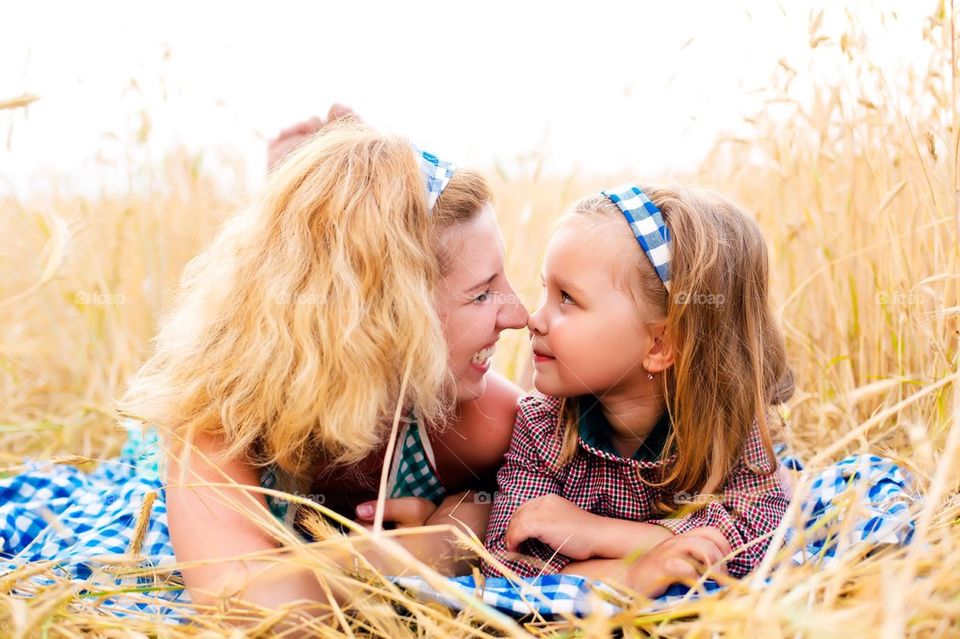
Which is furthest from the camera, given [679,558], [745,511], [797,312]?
[797,312]

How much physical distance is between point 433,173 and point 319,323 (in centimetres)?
36

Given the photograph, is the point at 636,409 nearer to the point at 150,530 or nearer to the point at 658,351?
the point at 658,351

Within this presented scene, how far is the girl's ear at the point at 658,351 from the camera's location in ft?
5.40

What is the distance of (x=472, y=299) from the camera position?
158cm

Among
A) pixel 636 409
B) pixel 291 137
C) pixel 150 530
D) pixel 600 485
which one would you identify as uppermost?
pixel 291 137

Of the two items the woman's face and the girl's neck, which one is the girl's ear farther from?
the woman's face

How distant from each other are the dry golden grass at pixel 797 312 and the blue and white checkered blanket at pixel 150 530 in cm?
5

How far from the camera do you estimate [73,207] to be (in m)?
2.87

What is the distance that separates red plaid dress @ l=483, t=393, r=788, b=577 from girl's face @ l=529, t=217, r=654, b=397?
132 mm

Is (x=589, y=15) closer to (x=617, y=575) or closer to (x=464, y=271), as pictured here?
(x=464, y=271)

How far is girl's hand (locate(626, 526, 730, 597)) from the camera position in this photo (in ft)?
4.45

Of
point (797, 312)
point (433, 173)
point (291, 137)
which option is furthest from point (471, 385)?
point (797, 312)

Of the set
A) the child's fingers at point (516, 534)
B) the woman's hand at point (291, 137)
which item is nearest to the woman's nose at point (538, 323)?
the child's fingers at point (516, 534)

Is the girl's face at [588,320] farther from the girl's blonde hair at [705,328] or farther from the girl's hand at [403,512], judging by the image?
the girl's hand at [403,512]
